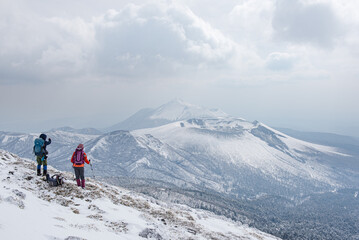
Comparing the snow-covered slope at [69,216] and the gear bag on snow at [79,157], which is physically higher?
the gear bag on snow at [79,157]

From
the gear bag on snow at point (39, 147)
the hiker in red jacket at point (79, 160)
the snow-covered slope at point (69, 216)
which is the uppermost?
the gear bag on snow at point (39, 147)

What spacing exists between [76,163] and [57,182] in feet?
10.0

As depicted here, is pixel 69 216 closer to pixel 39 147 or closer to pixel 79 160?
pixel 79 160

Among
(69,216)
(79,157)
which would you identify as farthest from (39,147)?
(69,216)

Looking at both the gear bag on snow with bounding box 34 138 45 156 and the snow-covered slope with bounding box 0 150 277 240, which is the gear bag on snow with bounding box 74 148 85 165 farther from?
the gear bag on snow with bounding box 34 138 45 156

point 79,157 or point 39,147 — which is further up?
point 39,147

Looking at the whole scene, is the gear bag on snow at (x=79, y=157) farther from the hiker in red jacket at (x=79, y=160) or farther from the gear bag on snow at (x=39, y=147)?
the gear bag on snow at (x=39, y=147)

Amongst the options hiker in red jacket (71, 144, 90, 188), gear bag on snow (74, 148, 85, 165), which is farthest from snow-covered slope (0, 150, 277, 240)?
gear bag on snow (74, 148, 85, 165)

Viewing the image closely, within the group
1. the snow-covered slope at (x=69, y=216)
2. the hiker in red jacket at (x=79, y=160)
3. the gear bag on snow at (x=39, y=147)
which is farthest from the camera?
the hiker in red jacket at (x=79, y=160)

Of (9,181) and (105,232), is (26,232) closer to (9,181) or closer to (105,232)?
(105,232)

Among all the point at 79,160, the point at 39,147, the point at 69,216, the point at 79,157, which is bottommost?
the point at 69,216

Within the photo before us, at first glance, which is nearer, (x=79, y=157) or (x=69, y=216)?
(x=69, y=216)

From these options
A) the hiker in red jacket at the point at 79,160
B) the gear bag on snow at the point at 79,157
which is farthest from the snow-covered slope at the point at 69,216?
the gear bag on snow at the point at 79,157

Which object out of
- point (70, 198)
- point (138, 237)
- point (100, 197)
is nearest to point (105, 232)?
point (138, 237)
